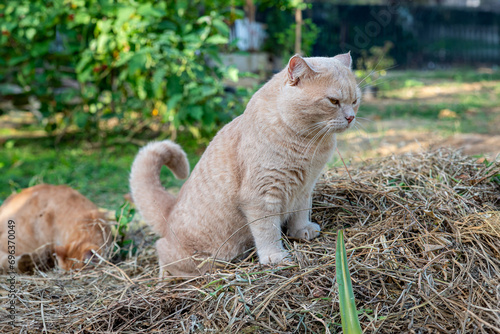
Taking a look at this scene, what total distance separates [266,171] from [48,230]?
1.58 meters

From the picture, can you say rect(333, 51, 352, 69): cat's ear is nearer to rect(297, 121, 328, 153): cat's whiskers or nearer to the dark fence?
rect(297, 121, 328, 153): cat's whiskers

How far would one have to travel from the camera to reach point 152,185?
2.59 meters

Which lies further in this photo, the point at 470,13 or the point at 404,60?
the point at 470,13

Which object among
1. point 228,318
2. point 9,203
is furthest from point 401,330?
point 9,203

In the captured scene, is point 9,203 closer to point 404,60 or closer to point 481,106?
point 481,106

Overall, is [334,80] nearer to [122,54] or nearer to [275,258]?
[275,258]

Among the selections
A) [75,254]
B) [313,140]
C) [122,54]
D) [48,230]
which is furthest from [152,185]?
[122,54]

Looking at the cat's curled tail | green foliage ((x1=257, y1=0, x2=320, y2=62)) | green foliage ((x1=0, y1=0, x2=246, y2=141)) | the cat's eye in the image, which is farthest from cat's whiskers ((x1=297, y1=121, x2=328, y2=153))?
green foliage ((x1=257, y1=0, x2=320, y2=62))

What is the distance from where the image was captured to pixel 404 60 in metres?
12.0

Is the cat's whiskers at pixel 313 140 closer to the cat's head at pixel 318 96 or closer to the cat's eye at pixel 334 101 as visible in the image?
the cat's head at pixel 318 96

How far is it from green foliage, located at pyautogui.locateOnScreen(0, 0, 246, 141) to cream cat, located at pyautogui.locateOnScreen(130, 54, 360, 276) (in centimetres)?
230

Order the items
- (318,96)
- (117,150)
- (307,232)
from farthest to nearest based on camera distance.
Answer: (117,150) → (307,232) → (318,96)

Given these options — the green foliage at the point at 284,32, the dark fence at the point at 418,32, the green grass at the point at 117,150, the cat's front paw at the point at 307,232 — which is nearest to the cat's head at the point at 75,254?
the green grass at the point at 117,150

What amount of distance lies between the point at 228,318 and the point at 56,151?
4.53 metres
